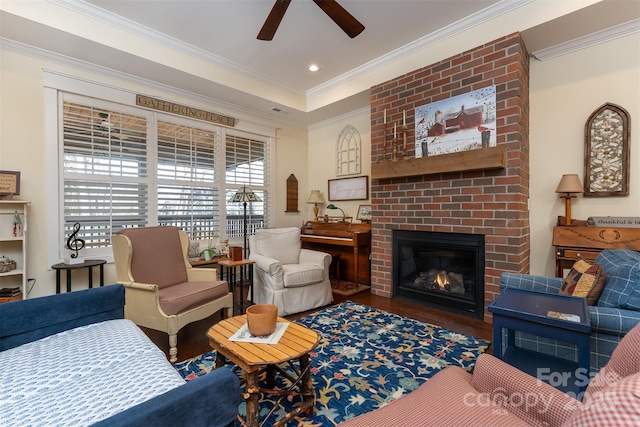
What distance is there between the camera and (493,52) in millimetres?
2721

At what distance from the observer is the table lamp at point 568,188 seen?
2576 millimetres

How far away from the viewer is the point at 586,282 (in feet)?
5.56

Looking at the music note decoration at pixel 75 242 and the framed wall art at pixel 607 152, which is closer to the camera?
the framed wall art at pixel 607 152

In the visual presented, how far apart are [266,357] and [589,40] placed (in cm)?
381

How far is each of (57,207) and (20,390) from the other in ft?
8.19

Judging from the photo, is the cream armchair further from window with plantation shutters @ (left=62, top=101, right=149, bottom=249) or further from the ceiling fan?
the ceiling fan

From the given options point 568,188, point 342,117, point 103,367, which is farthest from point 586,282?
point 342,117

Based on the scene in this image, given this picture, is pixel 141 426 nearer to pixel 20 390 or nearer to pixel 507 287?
pixel 20 390

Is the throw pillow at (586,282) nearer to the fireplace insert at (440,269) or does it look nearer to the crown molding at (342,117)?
the fireplace insert at (440,269)

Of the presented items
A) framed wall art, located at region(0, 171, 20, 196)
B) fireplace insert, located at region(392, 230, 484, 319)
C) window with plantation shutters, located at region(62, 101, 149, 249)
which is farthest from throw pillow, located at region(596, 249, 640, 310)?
framed wall art, located at region(0, 171, 20, 196)

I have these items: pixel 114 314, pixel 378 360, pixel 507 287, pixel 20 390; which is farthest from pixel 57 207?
pixel 507 287

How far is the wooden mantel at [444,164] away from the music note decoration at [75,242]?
10.9 feet

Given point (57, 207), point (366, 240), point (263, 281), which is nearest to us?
point (57, 207)

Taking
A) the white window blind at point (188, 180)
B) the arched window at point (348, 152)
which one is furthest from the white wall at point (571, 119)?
the white window blind at point (188, 180)
